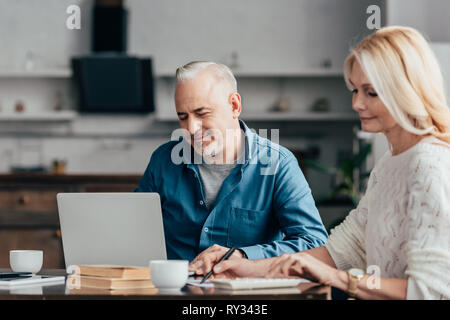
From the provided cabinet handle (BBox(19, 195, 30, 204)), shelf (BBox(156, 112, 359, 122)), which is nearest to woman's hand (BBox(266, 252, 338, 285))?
cabinet handle (BBox(19, 195, 30, 204))

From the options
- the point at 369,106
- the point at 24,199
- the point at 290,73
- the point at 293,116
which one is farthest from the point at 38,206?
the point at 369,106

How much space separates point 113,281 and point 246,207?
74 cm

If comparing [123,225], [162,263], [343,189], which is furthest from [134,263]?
[343,189]

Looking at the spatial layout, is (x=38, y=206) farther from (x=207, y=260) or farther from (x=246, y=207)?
(x=207, y=260)

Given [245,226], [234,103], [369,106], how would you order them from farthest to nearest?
[234,103] → [245,226] → [369,106]

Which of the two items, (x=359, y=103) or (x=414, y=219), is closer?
(x=414, y=219)

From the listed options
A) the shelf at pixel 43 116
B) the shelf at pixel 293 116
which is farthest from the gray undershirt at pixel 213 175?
the shelf at pixel 43 116

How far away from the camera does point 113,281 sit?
129 centimetres

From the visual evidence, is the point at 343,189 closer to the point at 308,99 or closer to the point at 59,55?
the point at 308,99

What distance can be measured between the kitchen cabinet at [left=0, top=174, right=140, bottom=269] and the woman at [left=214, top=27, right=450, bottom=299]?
2870mm

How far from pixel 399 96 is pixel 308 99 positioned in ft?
12.9

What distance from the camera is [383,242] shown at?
1.40 m
